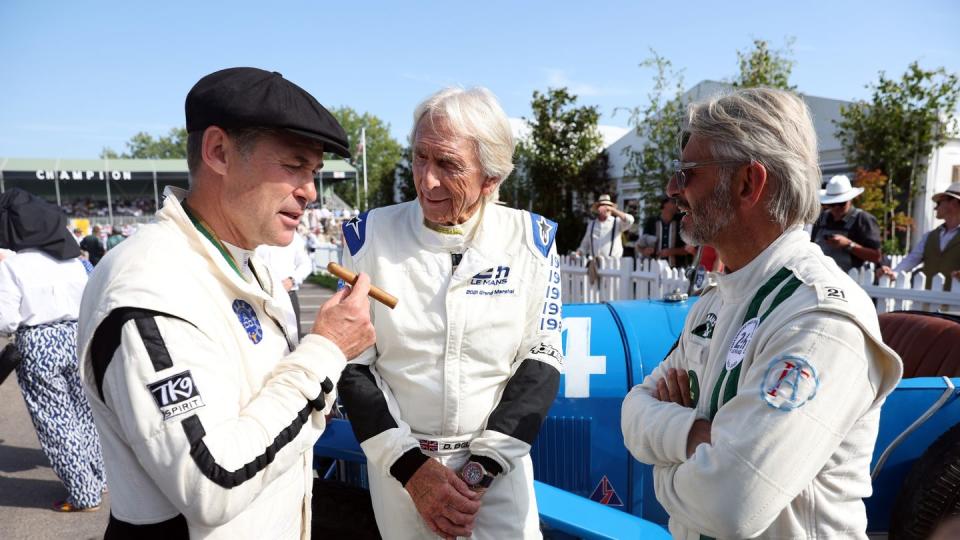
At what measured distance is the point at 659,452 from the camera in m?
1.36

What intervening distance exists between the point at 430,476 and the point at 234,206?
0.89m

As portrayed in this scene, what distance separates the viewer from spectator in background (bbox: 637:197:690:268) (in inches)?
312

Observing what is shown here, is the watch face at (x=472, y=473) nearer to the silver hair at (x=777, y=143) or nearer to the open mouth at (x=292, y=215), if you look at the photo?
the open mouth at (x=292, y=215)

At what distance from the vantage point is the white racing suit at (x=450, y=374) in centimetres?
169

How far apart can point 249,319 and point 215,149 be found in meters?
0.38

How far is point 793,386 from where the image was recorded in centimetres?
106

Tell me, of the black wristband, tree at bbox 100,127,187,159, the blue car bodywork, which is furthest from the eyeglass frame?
tree at bbox 100,127,187,159

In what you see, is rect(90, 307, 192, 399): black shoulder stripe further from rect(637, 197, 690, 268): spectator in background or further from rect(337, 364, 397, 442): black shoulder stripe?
rect(637, 197, 690, 268): spectator in background

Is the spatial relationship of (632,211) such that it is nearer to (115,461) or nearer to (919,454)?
(919,454)

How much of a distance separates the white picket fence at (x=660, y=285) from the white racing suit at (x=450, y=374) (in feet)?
2.05

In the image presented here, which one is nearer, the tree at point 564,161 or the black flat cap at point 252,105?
the black flat cap at point 252,105

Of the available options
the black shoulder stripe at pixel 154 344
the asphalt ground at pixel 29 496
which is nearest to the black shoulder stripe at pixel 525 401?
the black shoulder stripe at pixel 154 344

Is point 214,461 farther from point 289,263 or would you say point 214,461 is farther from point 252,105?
point 289,263

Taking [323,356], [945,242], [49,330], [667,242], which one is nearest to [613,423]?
[323,356]
